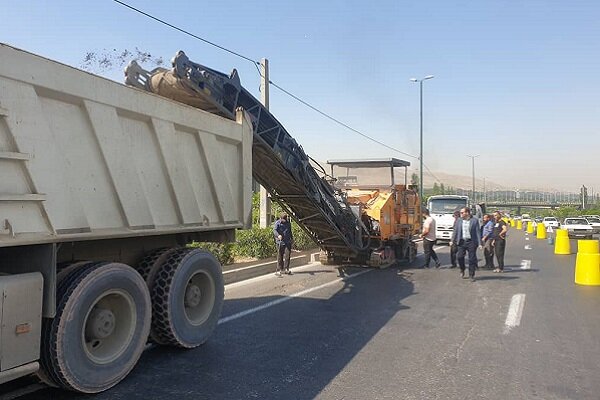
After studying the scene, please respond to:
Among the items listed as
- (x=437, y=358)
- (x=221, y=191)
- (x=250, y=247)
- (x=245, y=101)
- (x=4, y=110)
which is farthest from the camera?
(x=250, y=247)

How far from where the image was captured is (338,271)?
1227 centimetres

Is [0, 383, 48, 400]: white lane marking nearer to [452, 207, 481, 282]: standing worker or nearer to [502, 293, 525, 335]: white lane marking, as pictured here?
[502, 293, 525, 335]: white lane marking

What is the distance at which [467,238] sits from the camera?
454 inches

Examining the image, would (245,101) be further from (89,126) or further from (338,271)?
(338,271)

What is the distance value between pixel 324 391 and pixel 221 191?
2818mm

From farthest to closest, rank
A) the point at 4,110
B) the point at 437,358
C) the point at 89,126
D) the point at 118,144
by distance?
the point at 437,358 → the point at 118,144 → the point at 89,126 → the point at 4,110

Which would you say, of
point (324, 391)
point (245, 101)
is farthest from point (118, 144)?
point (245, 101)

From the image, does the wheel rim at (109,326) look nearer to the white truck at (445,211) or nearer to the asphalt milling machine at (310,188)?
the asphalt milling machine at (310,188)

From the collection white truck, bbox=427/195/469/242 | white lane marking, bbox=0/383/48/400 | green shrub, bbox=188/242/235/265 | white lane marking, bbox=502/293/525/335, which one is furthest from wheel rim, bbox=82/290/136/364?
white truck, bbox=427/195/469/242

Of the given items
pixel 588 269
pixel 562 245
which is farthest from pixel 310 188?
pixel 562 245

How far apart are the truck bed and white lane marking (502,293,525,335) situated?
13.8 ft

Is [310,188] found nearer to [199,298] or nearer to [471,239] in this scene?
[471,239]

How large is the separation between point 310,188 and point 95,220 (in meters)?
6.01

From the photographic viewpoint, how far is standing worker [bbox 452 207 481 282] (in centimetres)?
1134
